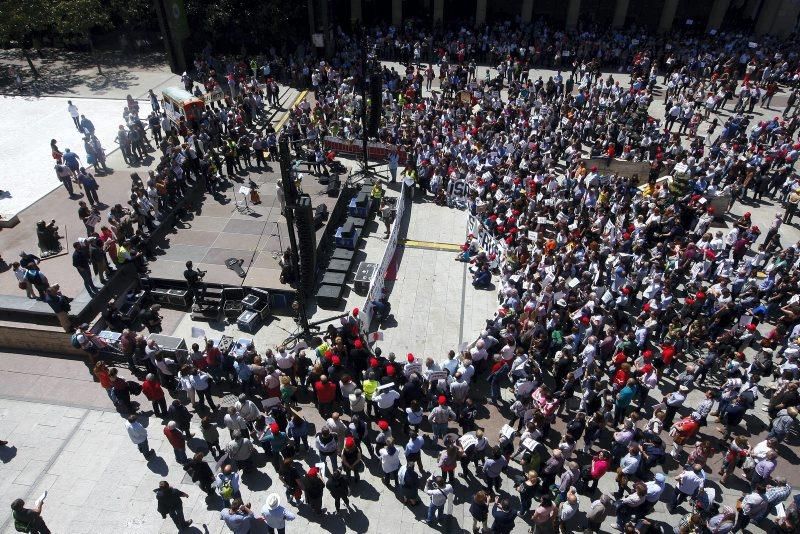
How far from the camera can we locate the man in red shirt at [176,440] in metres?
11.0

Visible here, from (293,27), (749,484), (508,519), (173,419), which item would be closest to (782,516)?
(749,484)

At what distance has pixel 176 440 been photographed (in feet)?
36.7

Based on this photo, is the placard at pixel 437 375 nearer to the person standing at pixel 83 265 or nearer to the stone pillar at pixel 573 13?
the person standing at pixel 83 265

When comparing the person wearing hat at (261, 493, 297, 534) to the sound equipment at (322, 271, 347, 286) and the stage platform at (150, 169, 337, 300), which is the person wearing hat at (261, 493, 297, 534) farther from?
the sound equipment at (322, 271, 347, 286)

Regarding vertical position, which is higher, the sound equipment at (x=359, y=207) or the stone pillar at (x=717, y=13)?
the stone pillar at (x=717, y=13)

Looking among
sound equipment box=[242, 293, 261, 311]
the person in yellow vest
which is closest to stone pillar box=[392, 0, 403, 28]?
the person in yellow vest

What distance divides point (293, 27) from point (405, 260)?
26235 millimetres

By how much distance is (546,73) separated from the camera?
35656 mm

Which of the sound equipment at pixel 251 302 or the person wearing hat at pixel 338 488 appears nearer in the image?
the person wearing hat at pixel 338 488

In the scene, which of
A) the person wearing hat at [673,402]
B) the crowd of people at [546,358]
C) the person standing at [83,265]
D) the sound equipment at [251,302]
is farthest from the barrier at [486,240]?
the person standing at [83,265]

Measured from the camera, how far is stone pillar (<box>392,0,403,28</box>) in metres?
40.8

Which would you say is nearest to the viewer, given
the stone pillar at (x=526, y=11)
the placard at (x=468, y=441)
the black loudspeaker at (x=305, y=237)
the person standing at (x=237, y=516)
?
the person standing at (x=237, y=516)

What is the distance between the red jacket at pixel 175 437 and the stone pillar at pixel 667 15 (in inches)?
1673

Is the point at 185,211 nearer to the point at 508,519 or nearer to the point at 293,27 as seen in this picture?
the point at 508,519
